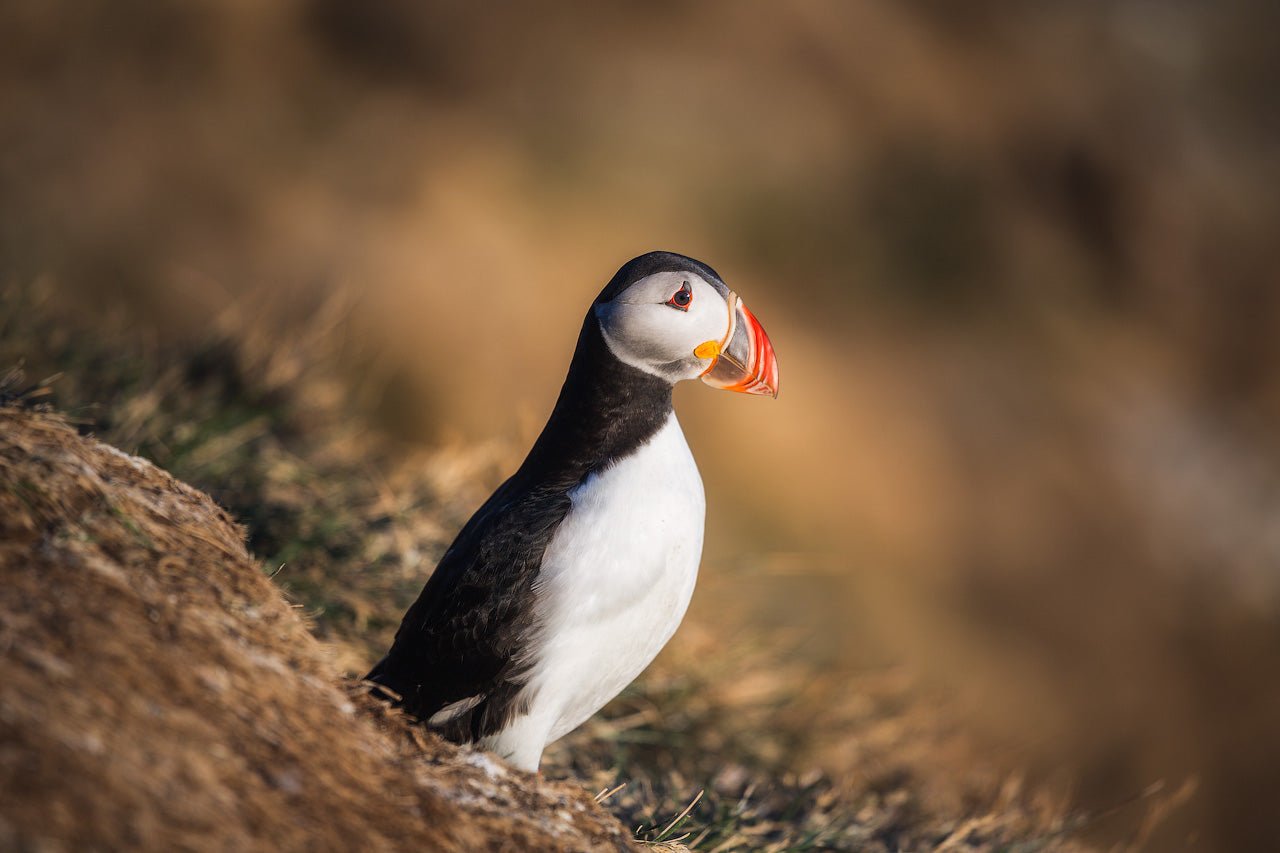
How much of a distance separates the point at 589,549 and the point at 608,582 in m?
0.10

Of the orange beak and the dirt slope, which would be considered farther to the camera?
the orange beak

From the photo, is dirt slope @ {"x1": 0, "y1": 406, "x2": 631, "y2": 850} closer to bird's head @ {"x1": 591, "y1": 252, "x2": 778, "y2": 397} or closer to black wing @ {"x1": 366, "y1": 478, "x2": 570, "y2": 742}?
black wing @ {"x1": 366, "y1": 478, "x2": 570, "y2": 742}

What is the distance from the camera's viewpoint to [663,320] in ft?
10.5

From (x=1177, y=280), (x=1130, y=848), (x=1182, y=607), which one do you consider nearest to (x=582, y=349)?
(x=1130, y=848)

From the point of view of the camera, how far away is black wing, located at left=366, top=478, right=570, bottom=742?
10.2 ft

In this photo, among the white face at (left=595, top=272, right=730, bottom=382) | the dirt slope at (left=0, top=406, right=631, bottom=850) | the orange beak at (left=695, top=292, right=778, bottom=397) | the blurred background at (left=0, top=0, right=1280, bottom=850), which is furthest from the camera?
the blurred background at (left=0, top=0, right=1280, bottom=850)

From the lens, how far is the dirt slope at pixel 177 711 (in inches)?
78.7

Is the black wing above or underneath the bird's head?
underneath

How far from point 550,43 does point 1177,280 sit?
23.5 ft

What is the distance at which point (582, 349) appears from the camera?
3.37m

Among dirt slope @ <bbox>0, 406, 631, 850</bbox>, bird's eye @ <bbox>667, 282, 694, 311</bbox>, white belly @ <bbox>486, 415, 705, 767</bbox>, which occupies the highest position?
bird's eye @ <bbox>667, 282, 694, 311</bbox>

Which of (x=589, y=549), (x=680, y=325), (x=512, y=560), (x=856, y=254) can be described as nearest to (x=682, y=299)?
(x=680, y=325)

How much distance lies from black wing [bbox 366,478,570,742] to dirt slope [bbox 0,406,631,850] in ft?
0.89

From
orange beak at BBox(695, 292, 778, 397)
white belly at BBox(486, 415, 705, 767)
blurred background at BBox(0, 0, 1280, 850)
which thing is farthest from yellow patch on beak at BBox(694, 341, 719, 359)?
blurred background at BBox(0, 0, 1280, 850)
